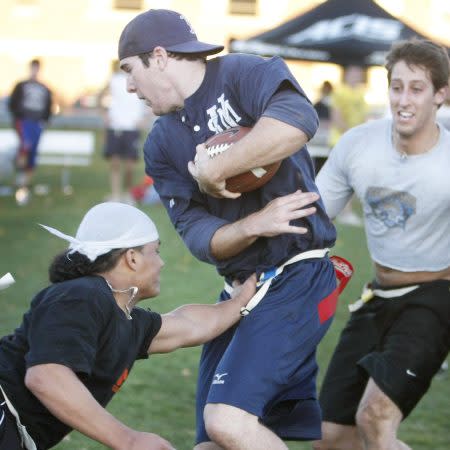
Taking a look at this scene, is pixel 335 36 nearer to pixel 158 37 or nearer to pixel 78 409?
pixel 158 37

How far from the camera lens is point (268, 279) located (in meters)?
4.66

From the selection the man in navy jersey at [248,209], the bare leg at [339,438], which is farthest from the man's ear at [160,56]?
the bare leg at [339,438]

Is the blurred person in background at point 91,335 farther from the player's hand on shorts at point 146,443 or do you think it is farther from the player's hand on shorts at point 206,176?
the player's hand on shorts at point 206,176

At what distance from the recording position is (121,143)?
17.8 metres

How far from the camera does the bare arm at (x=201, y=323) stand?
A: 4.71 m

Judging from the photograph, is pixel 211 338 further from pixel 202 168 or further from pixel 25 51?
pixel 25 51

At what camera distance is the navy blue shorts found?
174 inches

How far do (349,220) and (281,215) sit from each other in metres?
12.0

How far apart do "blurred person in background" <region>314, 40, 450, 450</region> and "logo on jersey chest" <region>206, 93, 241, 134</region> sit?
1204mm

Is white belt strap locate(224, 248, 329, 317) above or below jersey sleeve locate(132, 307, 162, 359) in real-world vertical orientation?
above

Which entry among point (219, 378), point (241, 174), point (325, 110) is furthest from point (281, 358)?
point (325, 110)

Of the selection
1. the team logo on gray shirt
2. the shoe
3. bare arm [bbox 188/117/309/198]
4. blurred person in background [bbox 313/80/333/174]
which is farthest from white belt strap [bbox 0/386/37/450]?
blurred person in background [bbox 313/80/333/174]

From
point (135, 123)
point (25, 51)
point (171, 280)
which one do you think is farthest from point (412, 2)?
point (171, 280)

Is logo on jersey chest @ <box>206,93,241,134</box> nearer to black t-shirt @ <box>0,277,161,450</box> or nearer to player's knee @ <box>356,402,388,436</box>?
black t-shirt @ <box>0,277,161,450</box>
